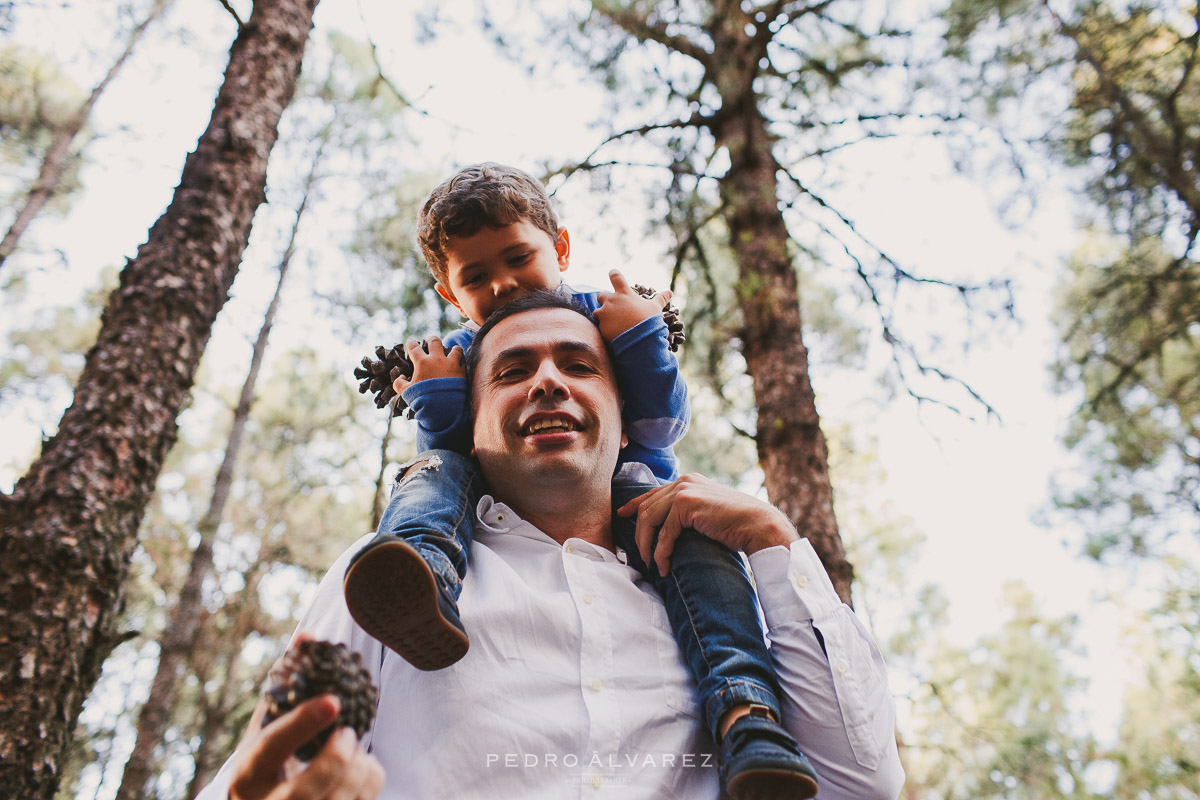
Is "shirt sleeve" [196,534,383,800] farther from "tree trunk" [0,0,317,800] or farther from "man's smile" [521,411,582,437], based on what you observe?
"tree trunk" [0,0,317,800]

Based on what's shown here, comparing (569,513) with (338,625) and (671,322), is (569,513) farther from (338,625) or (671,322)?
(671,322)

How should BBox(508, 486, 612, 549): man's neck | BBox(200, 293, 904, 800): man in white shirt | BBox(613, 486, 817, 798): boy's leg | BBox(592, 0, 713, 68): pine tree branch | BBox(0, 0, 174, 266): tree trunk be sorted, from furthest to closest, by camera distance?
1. BBox(0, 0, 174, 266): tree trunk
2. BBox(592, 0, 713, 68): pine tree branch
3. BBox(508, 486, 612, 549): man's neck
4. BBox(200, 293, 904, 800): man in white shirt
5. BBox(613, 486, 817, 798): boy's leg

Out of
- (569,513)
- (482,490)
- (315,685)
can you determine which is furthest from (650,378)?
(315,685)

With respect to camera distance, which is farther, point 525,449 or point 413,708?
point 525,449

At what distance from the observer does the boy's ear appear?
2729 mm

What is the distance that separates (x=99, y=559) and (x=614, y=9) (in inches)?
187

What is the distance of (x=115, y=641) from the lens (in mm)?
2170

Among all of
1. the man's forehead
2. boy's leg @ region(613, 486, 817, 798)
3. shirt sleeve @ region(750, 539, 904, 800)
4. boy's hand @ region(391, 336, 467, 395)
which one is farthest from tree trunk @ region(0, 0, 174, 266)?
shirt sleeve @ region(750, 539, 904, 800)

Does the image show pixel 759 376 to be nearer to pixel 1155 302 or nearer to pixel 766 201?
pixel 766 201

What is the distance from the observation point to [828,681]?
1504 millimetres

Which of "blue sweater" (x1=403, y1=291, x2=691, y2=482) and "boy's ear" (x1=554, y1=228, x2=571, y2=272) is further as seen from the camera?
"boy's ear" (x1=554, y1=228, x2=571, y2=272)

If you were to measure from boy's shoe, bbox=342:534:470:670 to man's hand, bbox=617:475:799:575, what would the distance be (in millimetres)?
613

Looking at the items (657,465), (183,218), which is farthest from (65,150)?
(657,465)

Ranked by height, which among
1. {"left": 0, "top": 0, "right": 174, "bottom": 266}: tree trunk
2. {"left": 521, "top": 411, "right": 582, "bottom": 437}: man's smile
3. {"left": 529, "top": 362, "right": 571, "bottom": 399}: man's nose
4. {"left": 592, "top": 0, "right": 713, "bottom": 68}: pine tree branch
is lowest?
{"left": 521, "top": 411, "right": 582, "bottom": 437}: man's smile
